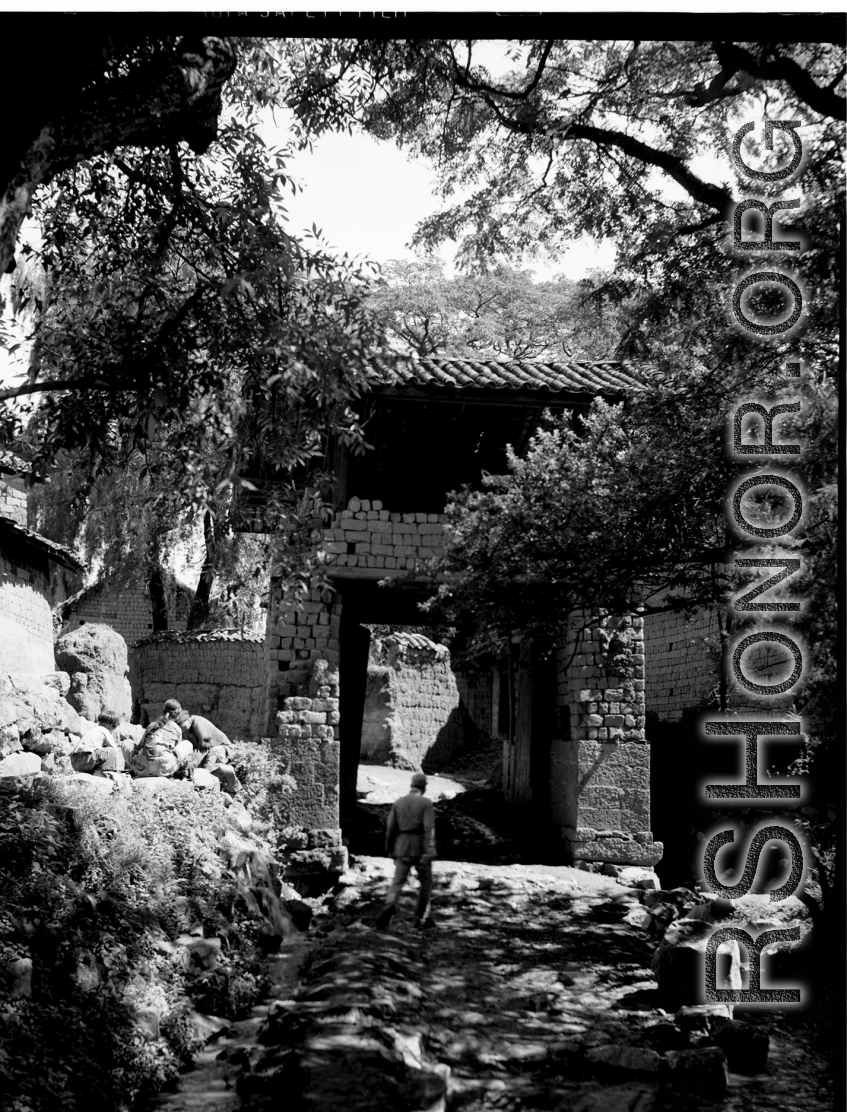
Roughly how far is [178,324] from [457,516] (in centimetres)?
576

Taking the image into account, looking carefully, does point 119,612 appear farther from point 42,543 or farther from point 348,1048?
point 348,1048

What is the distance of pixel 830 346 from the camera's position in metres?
6.46

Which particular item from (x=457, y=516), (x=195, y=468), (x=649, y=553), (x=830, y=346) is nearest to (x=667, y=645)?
(x=457, y=516)

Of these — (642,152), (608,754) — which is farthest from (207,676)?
(642,152)

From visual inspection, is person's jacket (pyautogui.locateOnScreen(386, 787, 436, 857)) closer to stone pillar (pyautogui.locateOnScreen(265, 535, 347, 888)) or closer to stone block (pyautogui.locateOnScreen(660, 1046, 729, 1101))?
stone block (pyautogui.locateOnScreen(660, 1046, 729, 1101))

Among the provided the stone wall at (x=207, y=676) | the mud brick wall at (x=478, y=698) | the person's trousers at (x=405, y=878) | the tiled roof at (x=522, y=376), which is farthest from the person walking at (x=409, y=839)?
the mud brick wall at (x=478, y=698)

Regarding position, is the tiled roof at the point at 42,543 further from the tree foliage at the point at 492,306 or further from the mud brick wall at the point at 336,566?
the tree foliage at the point at 492,306

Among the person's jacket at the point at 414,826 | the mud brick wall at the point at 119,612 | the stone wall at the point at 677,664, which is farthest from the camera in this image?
the mud brick wall at the point at 119,612

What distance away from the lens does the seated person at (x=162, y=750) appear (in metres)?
10.8

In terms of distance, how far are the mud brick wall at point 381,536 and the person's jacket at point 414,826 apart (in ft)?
13.9

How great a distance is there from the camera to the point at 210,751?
39.8 ft

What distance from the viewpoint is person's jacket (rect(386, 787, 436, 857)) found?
880 centimetres

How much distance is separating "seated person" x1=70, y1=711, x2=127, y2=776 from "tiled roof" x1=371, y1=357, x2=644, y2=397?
16.3 feet

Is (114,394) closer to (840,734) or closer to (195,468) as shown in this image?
(195,468)
